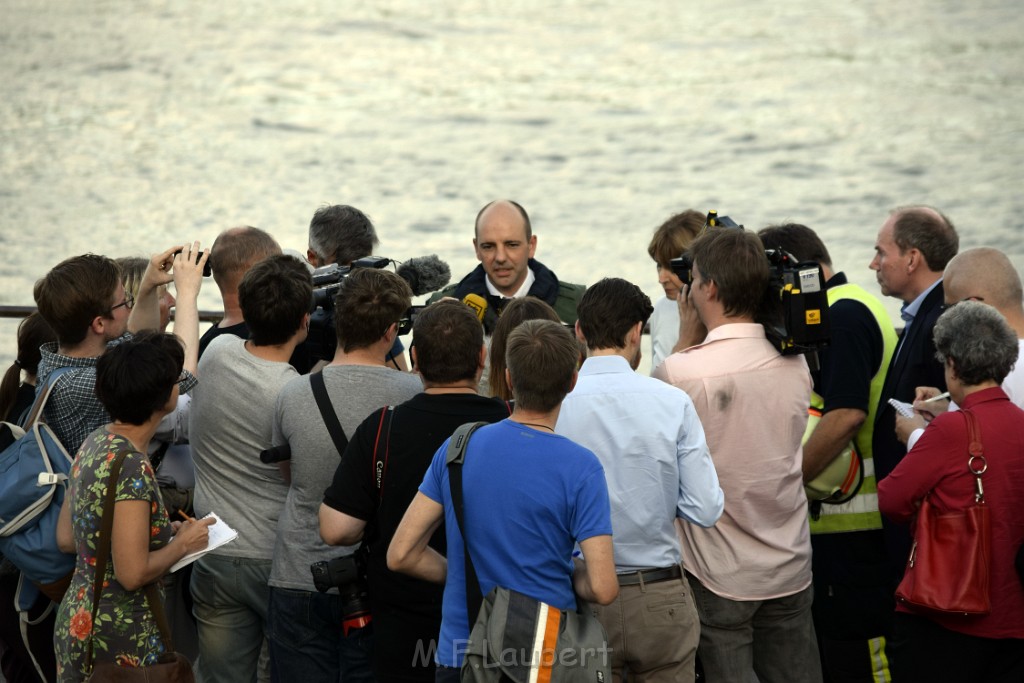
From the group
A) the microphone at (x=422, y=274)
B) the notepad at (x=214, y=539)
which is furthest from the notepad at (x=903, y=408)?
the notepad at (x=214, y=539)

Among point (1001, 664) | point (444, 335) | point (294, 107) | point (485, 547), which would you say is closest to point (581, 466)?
point (485, 547)

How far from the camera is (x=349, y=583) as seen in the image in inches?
128

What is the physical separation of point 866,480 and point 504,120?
1734cm

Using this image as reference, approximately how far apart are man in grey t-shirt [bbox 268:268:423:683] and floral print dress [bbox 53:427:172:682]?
1.21 ft

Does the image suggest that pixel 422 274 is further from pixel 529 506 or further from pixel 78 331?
pixel 529 506

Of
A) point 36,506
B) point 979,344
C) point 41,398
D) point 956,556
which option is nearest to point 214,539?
point 36,506

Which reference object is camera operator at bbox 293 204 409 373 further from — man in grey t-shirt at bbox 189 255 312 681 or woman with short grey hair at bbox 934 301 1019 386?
woman with short grey hair at bbox 934 301 1019 386

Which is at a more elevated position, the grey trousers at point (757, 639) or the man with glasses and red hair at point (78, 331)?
the man with glasses and red hair at point (78, 331)

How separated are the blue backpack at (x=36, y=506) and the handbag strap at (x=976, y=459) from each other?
2421mm

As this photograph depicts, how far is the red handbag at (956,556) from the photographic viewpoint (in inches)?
128

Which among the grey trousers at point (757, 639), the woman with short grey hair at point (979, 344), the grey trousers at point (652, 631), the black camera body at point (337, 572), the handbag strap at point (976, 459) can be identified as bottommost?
the grey trousers at point (757, 639)

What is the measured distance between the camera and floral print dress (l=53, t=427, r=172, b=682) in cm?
317
